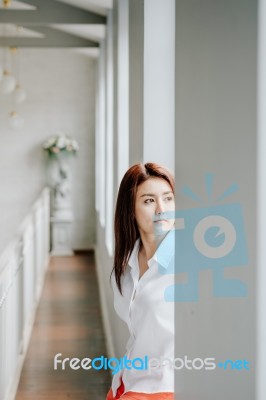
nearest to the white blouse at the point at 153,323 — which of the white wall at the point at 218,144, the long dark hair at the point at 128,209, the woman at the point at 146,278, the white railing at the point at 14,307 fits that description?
the woman at the point at 146,278

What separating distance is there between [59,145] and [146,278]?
8431 mm

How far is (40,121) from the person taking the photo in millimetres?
10812

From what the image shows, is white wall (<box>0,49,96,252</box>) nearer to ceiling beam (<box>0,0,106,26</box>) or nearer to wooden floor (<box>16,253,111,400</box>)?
wooden floor (<box>16,253,111,400</box>)

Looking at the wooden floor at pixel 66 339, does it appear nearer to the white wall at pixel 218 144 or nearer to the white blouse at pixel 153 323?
the white blouse at pixel 153 323

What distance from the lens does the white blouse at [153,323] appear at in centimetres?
198

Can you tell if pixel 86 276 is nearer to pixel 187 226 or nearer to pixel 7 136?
pixel 7 136

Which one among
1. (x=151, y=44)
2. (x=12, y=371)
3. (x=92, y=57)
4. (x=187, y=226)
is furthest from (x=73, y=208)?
(x=187, y=226)

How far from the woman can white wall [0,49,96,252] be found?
8.72 metres

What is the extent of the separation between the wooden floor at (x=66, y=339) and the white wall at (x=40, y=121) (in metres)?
2.16

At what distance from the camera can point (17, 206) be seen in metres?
10.9

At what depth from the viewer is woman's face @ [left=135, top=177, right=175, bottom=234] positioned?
213cm

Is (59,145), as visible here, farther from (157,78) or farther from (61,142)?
(157,78)

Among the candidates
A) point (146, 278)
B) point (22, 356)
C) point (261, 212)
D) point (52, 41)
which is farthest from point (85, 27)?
point (261, 212)

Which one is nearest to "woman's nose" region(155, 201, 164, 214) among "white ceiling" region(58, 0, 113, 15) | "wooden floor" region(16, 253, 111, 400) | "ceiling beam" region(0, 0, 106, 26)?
"wooden floor" region(16, 253, 111, 400)
